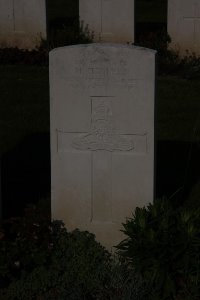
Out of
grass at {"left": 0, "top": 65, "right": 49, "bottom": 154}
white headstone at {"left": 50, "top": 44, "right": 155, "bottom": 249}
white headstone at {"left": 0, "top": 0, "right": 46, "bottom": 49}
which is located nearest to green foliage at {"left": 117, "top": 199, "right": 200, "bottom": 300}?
white headstone at {"left": 50, "top": 44, "right": 155, "bottom": 249}

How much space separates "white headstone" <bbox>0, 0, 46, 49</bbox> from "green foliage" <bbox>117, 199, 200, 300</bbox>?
9365mm

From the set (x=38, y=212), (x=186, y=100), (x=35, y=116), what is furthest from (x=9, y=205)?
(x=186, y=100)

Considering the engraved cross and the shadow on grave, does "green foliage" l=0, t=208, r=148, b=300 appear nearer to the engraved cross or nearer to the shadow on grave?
the engraved cross

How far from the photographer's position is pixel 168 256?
6449mm

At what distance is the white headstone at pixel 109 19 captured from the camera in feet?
49.9

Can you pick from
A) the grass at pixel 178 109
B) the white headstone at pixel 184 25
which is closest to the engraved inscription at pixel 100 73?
the grass at pixel 178 109

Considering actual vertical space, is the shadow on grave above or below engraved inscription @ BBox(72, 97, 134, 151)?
below

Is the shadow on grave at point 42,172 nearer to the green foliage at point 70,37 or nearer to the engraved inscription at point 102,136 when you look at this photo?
the engraved inscription at point 102,136

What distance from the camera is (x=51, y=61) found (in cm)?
703

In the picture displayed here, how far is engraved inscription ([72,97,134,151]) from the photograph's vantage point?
274 inches

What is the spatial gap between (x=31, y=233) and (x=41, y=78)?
6.98m

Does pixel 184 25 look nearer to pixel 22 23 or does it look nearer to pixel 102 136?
pixel 22 23

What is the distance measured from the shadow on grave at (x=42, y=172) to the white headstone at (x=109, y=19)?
16.5 ft

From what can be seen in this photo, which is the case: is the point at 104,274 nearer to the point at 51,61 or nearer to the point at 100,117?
the point at 100,117
